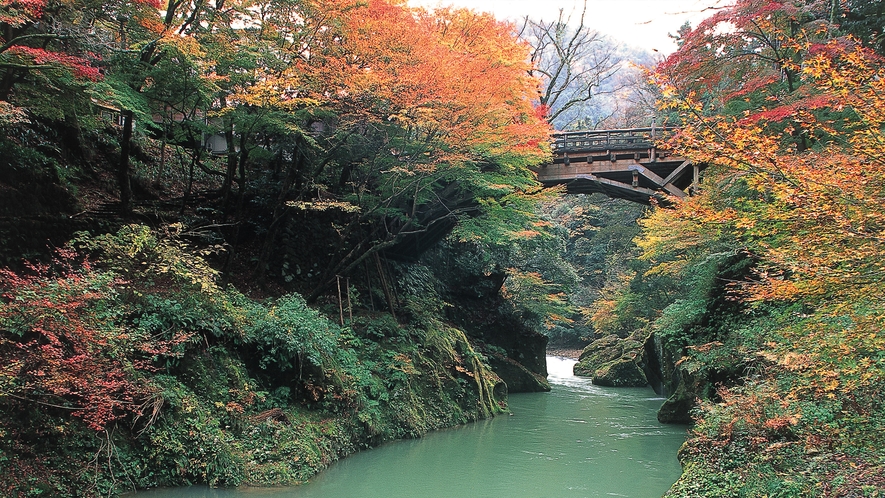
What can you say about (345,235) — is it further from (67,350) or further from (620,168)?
(620,168)

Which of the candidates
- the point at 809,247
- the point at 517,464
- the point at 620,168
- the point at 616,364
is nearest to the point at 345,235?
the point at 517,464

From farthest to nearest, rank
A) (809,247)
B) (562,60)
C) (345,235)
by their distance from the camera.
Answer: (562,60) < (345,235) < (809,247)

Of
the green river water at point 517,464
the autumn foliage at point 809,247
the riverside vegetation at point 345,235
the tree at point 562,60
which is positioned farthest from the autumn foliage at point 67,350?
the tree at point 562,60

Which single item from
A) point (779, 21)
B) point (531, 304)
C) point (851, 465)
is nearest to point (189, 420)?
point (851, 465)

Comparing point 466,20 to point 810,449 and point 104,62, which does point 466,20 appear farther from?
point 810,449

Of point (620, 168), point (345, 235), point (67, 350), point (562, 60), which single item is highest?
point (562, 60)

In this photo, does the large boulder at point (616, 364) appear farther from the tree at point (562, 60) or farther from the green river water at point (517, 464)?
the tree at point (562, 60)

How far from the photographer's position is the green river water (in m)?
8.81

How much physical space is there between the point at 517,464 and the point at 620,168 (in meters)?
10.7

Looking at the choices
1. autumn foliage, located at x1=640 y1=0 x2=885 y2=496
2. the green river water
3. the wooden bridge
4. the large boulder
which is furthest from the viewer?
the large boulder

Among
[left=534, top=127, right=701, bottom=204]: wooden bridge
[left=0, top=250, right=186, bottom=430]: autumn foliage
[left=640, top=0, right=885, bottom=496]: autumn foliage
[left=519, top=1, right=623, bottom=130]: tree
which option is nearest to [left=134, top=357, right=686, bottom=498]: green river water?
[left=0, top=250, right=186, bottom=430]: autumn foliage

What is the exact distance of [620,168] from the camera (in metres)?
18.5

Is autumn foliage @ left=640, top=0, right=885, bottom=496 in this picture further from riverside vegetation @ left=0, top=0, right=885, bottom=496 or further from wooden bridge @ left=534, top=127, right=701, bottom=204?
wooden bridge @ left=534, top=127, right=701, bottom=204

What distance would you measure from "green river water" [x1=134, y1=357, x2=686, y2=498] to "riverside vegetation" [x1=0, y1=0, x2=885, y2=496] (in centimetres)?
47
